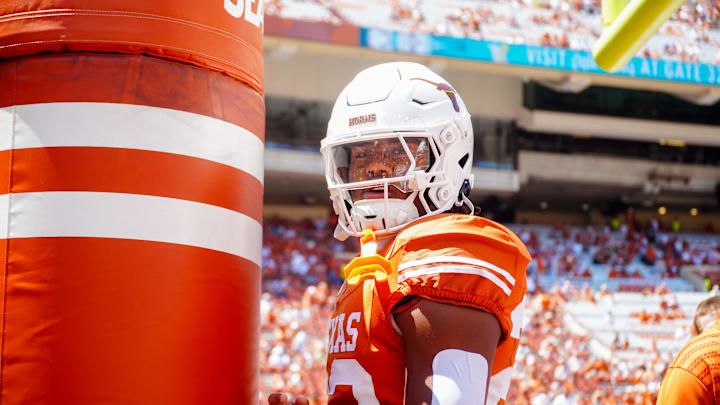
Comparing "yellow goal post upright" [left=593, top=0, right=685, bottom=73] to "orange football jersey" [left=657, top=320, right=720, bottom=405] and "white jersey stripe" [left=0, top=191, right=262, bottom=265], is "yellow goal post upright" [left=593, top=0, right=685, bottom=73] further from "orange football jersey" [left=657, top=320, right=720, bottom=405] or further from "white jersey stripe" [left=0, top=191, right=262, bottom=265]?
"orange football jersey" [left=657, top=320, right=720, bottom=405]

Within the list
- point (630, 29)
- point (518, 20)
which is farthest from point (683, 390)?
point (518, 20)

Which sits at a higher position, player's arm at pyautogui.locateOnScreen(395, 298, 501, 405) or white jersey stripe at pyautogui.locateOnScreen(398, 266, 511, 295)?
white jersey stripe at pyautogui.locateOnScreen(398, 266, 511, 295)

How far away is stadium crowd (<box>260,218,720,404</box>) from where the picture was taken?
11023 mm

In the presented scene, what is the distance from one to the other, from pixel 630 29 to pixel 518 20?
1970 centimetres

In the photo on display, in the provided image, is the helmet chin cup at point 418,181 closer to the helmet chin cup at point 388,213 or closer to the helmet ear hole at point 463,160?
the helmet chin cup at point 388,213

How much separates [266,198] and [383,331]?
20.9 metres

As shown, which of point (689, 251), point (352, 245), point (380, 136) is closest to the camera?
point (380, 136)

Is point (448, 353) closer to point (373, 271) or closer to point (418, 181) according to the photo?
point (373, 271)

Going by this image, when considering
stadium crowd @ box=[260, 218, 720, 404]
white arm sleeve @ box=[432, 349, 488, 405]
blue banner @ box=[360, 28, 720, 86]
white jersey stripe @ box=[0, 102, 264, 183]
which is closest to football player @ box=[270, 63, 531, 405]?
white arm sleeve @ box=[432, 349, 488, 405]

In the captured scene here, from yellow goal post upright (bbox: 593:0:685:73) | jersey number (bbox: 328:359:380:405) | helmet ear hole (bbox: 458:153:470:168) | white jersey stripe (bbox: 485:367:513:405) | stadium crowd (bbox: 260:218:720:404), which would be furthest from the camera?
stadium crowd (bbox: 260:218:720:404)

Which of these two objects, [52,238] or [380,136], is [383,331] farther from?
[52,238]

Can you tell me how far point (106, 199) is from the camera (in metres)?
1.85

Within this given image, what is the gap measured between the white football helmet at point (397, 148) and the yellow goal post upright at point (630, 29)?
41 centimetres

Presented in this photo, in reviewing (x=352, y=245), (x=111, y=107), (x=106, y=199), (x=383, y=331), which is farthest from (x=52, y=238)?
(x=352, y=245)
